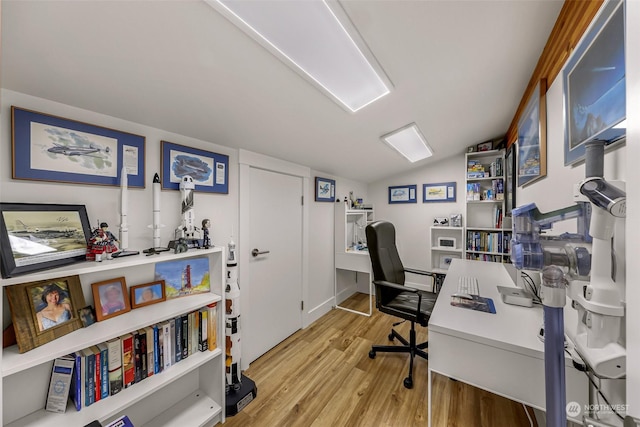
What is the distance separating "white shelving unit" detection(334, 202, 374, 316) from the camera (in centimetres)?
308

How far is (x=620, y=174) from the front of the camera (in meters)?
0.75

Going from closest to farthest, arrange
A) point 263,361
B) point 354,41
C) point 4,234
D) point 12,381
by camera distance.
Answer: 1. point 4,234
2. point 12,381
3. point 354,41
4. point 263,361

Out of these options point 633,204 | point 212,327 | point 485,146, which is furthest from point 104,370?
point 485,146

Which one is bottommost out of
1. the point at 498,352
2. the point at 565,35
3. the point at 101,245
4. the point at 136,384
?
the point at 136,384

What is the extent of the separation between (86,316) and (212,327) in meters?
0.62

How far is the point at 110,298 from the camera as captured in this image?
119 cm

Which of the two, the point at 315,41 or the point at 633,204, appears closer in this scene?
the point at 633,204

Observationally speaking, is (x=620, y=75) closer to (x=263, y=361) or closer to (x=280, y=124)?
(x=280, y=124)

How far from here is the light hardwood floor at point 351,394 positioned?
1521 millimetres

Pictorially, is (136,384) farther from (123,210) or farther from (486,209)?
(486,209)

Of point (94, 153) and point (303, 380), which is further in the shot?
point (303, 380)

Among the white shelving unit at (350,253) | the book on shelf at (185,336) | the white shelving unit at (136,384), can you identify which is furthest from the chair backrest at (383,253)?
the book on shelf at (185,336)

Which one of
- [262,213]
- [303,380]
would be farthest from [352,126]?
[303,380]

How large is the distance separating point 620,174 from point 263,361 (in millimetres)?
2519
